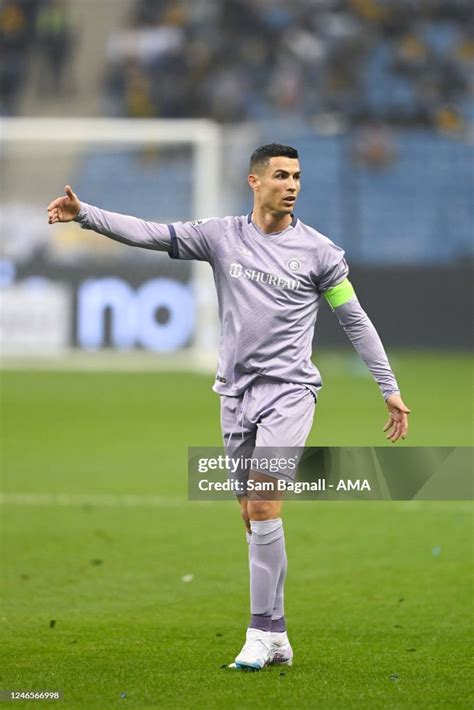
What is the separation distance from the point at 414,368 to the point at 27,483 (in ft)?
36.9

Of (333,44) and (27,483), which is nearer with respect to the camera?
(27,483)

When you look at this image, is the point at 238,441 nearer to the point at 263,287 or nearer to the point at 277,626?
the point at 263,287

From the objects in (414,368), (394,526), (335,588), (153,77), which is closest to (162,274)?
(414,368)

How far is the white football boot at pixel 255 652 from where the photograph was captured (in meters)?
5.58

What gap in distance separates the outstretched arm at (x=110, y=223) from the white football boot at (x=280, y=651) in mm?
1603

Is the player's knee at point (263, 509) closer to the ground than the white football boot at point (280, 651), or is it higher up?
higher up

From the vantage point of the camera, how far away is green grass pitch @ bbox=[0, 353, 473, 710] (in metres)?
5.35

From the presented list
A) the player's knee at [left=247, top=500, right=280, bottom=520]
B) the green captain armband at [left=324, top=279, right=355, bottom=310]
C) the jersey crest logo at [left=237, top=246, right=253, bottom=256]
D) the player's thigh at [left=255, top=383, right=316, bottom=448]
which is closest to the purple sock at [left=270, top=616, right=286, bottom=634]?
the player's knee at [left=247, top=500, right=280, bottom=520]

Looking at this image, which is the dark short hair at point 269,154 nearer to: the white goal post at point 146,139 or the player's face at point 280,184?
the player's face at point 280,184

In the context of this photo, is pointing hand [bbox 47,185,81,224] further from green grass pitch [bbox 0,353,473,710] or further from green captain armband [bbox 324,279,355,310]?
green grass pitch [bbox 0,353,473,710]

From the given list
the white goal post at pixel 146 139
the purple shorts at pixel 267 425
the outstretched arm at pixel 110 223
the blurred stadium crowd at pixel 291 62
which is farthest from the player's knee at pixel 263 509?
the blurred stadium crowd at pixel 291 62

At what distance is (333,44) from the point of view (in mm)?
26719

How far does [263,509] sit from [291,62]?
849 inches

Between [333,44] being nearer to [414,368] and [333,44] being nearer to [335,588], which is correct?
[414,368]
